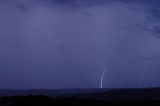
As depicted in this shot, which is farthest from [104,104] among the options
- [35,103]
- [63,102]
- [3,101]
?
[3,101]

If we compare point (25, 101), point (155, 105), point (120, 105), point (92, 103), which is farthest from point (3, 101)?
point (155, 105)

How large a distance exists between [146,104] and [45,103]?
9.87 metres

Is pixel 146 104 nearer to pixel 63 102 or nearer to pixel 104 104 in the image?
pixel 104 104

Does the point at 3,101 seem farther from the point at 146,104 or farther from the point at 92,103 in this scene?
the point at 146,104

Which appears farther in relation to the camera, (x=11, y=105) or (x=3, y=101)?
(x=3, y=101)

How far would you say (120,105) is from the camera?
4059 cm

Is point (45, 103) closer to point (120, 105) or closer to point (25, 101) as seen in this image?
point (25, 101)

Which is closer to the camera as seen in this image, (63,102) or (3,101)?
(63,102)

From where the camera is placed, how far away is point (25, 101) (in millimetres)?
42594

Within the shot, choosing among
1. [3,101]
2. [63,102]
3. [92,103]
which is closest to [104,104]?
[92,103]

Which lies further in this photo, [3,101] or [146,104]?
[3,101]

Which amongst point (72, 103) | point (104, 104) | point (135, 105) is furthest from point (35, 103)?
point (135, 105)

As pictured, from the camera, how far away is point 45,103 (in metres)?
40.2

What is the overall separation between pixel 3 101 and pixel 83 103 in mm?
9133
